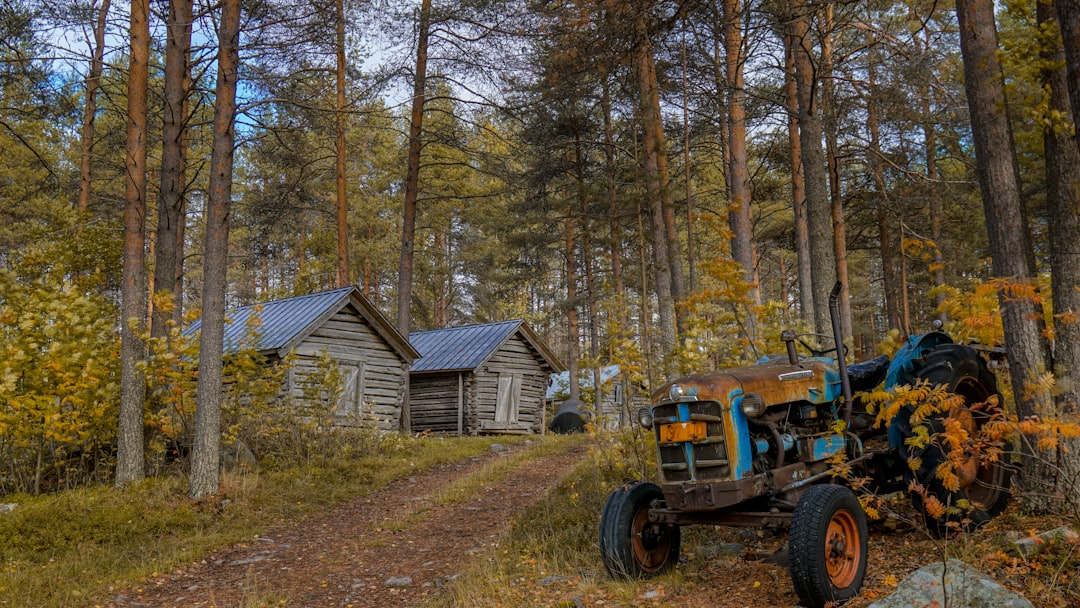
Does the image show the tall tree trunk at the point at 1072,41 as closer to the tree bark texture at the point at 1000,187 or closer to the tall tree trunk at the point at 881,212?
Result: the tree bark texture at the point at 1000,187

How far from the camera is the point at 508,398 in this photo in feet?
73.2

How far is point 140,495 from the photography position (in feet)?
29.4

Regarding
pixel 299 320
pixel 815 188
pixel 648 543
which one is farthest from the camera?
pixel 299 320

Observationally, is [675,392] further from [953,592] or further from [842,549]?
[953,592]

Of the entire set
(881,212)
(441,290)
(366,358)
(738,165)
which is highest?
(441,290)

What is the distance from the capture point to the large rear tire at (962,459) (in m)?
5.09

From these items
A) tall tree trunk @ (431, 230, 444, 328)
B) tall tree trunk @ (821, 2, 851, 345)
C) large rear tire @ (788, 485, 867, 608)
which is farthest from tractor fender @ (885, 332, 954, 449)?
tall tree trunk @ (431, 230, 444, 328)

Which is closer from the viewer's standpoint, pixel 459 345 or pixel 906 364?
pixel 906 364

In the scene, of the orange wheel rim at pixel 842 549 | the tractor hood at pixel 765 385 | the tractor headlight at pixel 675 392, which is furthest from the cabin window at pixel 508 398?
the orange wheel rim at pixel 842 549

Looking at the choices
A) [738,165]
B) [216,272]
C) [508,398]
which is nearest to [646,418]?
[738,165]

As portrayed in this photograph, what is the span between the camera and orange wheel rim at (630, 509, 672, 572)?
5.16m

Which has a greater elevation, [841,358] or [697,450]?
[841,358]

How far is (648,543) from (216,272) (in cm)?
729

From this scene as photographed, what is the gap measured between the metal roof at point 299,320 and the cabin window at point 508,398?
403 centimetres
